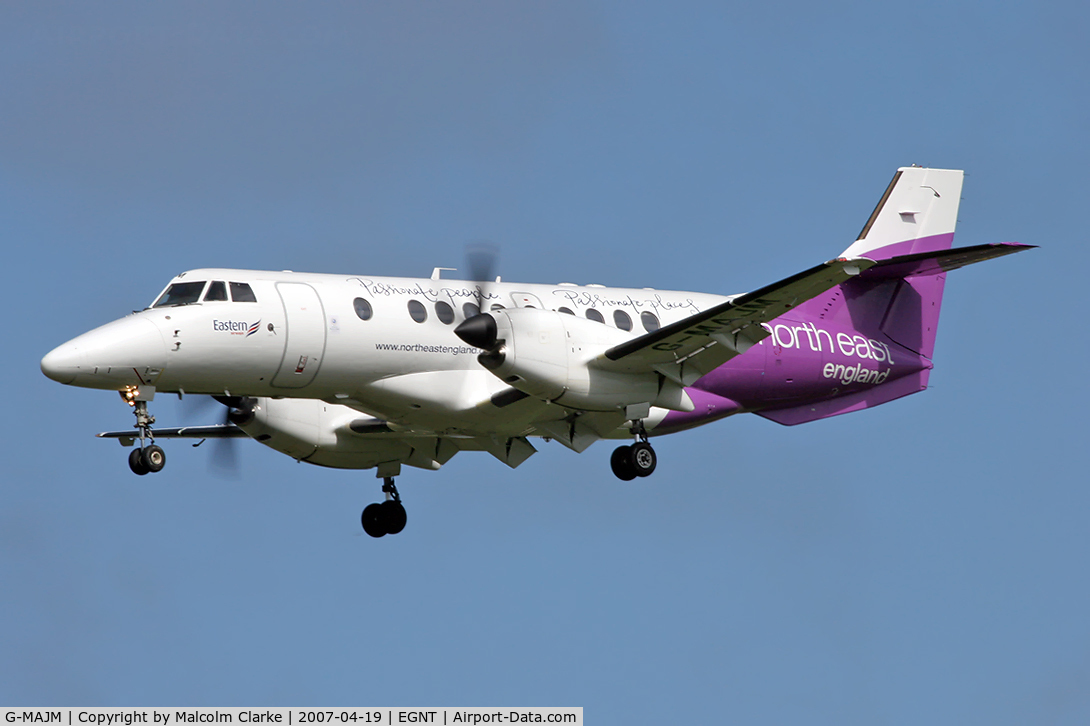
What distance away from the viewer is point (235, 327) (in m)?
19.1

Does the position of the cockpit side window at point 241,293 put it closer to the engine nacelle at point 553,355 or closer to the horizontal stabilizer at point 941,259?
the engine nacelle at point 553,355

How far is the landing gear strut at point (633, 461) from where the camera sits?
20625 millimetres

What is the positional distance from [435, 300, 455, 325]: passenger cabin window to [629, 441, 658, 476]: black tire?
311 centimetres

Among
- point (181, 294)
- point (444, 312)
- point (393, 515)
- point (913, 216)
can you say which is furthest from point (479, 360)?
point (913, 216)

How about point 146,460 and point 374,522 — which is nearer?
point 146,460

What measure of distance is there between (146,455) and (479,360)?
4388 millimetres

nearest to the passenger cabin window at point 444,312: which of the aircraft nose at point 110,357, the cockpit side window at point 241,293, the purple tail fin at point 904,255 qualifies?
the cockpit side window at point 241,293

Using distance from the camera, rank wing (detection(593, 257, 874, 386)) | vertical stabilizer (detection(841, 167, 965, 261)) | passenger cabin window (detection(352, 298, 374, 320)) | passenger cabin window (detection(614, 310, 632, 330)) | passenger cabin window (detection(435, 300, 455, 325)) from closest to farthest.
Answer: wing (detection(593, 257, 874, 386))
passenger cabin window (detection(352, 298, 374, 320))
passenger cabin window (detection(435, 300, 455, 325))
passenger cabin window (detection(614, 310, 632, 330))
vertical stabilizer (detection(841, 167, 965, 261))

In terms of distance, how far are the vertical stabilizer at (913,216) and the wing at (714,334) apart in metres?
5.68

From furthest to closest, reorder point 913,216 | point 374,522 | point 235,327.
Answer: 1. point 913,216
2. point 374,522
3. point 235,327

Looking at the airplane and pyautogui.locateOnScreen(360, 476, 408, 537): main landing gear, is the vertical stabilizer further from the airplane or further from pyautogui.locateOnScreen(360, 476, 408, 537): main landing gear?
pyautogui.locateOnScreen(360, 476, 408, 537): main landing gear

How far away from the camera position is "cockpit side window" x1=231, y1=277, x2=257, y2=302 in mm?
19312

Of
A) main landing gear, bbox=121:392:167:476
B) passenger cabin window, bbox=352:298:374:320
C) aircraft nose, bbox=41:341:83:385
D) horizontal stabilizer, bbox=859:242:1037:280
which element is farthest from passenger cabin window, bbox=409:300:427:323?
horizontal stabilizer, bbox=859:242:1037:280

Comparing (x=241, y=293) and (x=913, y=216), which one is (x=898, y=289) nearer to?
(x=913, y=216)
